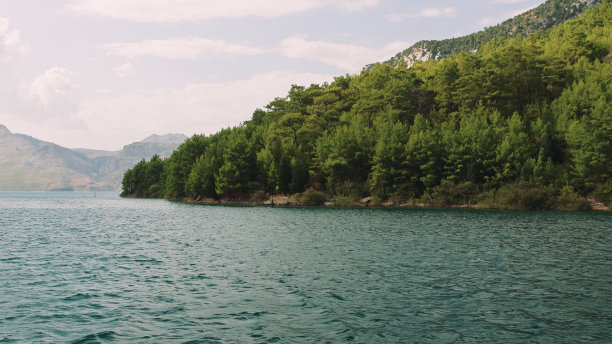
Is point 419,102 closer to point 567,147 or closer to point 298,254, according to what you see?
point 567,147

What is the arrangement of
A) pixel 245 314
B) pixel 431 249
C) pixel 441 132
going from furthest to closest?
pixel 441 132, pixel 431 249, pixel 245 314

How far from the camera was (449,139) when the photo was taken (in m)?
100

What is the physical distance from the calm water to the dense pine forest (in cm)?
5097

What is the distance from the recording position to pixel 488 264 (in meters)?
29.0

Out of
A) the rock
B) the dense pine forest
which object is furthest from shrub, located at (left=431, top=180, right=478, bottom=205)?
the rock

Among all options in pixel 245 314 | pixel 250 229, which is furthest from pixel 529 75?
pixel 245 314

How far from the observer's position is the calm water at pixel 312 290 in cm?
1614

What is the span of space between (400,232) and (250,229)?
761 inches

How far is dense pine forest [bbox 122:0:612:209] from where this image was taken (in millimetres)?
85688

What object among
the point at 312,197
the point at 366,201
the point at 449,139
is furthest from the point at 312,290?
the point at 312,197

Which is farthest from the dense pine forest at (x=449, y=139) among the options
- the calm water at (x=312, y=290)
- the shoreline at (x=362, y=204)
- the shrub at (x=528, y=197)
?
the calm water at (x=312, y=290)

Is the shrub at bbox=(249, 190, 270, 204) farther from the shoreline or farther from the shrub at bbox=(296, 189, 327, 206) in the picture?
the shrub at bbox=(296, 189, 327, 206)

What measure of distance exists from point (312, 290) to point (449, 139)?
86.3 meters

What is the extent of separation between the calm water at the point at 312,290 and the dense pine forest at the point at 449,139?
5097 centimetres
